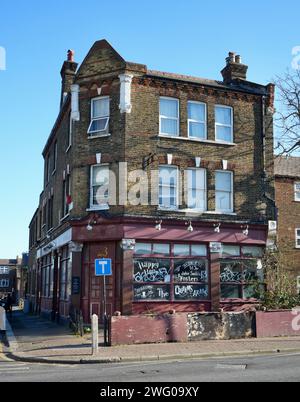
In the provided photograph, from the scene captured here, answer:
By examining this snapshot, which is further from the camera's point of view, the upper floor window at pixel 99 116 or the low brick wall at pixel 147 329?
the upper floor window at pixel 99 116

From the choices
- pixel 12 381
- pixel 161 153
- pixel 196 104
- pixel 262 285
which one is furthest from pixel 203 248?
pixel 12 381

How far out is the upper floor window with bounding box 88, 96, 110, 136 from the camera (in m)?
23.1

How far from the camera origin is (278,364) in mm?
12297

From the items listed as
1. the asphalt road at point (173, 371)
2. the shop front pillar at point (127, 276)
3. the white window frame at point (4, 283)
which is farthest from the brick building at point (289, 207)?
the white window frame at point (4, 283)

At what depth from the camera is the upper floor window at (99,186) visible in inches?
886

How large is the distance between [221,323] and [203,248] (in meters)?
5.58

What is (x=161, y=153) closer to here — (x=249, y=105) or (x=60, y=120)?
(x=249, y=105)

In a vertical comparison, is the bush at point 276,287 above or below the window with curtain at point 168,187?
below

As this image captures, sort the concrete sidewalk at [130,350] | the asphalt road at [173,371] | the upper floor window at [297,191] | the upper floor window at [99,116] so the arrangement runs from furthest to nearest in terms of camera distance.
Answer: the upper floor window at [297,191] < the upper floor window at [99,116] < the concrete sidewalk at [130,350] < the asphalt road at [173,371]

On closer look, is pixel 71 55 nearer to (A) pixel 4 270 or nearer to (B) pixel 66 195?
(B) pixel 66 195

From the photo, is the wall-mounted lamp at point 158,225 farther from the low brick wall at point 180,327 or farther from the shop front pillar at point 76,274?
the low brick wall at point 180,327

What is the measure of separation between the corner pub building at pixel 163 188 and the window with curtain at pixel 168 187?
5cm

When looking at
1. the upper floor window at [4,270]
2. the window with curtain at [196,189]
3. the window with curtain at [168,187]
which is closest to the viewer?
the window with curtain at [168,187]

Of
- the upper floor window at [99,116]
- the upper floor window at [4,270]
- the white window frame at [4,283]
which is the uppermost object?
the upper floor window at [99,116]
